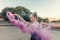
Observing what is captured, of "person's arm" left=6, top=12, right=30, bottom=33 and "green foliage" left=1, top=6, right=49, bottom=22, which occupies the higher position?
"green foliage" left=1, top=6, right=49, bottom=22

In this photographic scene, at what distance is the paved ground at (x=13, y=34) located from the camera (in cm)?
118

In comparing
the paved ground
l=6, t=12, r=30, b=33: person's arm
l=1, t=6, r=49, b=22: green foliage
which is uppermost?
l=1, t=6, r=49, b=22: green foliage

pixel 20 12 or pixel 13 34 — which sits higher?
pixel 20 12

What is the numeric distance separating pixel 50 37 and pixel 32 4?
304 mm

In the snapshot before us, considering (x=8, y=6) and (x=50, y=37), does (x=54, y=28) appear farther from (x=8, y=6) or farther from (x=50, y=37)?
(x=8, y=6)

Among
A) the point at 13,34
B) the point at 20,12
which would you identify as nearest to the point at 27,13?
the point at 20,12

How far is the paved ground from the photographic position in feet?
3.87

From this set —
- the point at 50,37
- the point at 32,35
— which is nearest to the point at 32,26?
the point at 32,35

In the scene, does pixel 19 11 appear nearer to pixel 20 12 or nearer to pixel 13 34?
pixel 20 12

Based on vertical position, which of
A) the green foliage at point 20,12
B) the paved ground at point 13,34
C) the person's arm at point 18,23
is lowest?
the paved ground at point 13,34

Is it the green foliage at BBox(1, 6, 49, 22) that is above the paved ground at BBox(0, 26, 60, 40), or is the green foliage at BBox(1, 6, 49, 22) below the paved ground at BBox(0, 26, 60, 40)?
above

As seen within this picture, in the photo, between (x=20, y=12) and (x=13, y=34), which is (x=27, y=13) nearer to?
(x=20, y=12)

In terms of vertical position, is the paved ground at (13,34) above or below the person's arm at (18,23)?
below

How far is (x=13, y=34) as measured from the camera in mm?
1209
